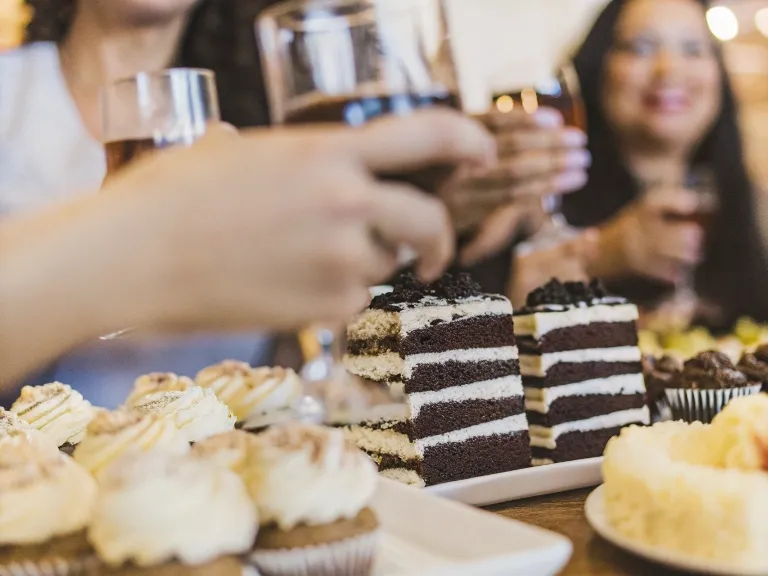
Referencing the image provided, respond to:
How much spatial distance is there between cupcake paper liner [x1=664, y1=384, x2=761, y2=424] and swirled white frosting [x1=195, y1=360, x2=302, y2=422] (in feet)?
3.79

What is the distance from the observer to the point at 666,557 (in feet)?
4.21

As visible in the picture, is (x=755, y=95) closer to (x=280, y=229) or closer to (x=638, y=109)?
(x=638, y=109)

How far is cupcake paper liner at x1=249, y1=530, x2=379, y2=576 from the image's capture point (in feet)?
4.34

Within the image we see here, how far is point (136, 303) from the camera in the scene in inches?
36.5

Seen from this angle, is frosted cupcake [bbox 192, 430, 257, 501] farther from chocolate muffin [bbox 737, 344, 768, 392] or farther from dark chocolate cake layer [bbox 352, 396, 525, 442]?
chocolate muffin [bbox 737, 344, 768, 392]

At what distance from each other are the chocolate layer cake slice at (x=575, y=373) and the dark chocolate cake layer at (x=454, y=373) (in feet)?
0.60

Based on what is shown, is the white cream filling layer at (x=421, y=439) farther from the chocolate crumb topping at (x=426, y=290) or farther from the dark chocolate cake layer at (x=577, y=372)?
the chocolate crumb topping at (x=426, y=290)

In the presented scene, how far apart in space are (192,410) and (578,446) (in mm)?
1107

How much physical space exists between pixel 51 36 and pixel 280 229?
11.9 ft

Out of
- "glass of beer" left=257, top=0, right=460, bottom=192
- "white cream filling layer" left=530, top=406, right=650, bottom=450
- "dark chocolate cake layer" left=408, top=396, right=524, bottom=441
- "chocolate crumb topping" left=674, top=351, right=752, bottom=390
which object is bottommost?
"white cream filling layer" left=530, top=406, right=650, bottom=450

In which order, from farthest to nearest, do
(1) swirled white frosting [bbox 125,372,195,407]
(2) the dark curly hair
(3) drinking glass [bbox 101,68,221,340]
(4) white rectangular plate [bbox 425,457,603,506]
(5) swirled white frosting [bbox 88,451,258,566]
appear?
(2) the dark curly hair
(1) swirled white frosting [bbox 125,372,195,407]
(4) white rectangular plate [bbox 425,457,603,506]
(3) drinking glass [bbox 101,68,221,340]
(5) swirled white frosting [bbox 88,451,258,566]

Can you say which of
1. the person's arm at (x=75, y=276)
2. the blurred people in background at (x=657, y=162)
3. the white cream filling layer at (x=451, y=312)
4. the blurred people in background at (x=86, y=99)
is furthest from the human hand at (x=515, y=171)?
the blurred people in background at (x=657, y=162)

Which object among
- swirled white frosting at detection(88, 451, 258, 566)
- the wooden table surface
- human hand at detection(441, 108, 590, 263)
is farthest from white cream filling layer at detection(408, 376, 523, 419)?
human hand at detection(441, 108, 590, 263)

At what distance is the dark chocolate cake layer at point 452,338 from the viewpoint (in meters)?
2.11
